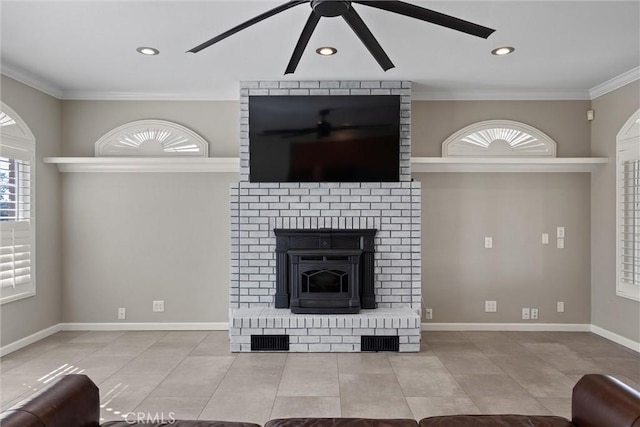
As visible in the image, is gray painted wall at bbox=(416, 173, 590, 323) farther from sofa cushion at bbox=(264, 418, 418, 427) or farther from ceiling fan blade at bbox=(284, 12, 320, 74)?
sofa cushion at bbox=(264, 418, 418, 427)

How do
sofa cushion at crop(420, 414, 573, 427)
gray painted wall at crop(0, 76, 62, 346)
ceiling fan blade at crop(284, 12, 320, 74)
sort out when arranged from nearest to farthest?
sofa cushion at crop(420, 414, 573, 427) → ceiling fan blade at crop(284, 12, 320, 74) → gray painted wall at crop(0, 76, 62, 346)

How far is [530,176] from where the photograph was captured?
4973 mm

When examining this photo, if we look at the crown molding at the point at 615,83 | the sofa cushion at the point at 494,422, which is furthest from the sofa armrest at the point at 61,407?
the crown molding at the point at 615,83

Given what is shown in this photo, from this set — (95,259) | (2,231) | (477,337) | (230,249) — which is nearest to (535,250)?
(477,337)

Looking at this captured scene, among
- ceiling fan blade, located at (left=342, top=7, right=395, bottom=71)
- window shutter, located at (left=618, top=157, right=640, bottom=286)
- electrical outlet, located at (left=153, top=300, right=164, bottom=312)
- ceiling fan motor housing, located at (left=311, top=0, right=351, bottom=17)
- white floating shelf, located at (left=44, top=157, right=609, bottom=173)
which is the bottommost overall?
electrical outlet, located at (left=153, top=300, right=164, bottom=312)

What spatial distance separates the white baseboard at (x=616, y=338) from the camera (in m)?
4.22

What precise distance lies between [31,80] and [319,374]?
414 cm

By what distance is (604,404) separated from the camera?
175 cm

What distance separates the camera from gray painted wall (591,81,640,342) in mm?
4332

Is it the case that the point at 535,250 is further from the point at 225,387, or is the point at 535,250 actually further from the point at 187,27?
the point at 187,27

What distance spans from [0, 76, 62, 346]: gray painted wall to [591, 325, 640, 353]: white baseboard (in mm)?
6164

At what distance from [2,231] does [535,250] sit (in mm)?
5642

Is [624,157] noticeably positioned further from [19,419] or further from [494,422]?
[19,419]

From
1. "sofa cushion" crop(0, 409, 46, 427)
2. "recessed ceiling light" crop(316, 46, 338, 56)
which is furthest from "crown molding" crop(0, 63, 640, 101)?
"sofa cushion" crop(0, 409, 46, 427)
